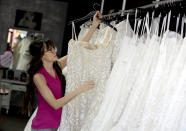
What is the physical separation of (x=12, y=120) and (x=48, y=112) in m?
4.35

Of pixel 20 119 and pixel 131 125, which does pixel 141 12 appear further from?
pixel 20 119

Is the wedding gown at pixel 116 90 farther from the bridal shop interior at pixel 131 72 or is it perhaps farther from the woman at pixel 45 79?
the woman at pixel 45 79

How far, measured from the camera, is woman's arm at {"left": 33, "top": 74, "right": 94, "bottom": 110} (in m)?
2.20

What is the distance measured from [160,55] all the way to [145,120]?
0.38m

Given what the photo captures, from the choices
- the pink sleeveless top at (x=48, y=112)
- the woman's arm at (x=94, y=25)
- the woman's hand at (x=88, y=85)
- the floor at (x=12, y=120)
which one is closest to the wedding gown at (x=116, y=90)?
the woman's hand at (x=88, y=85)

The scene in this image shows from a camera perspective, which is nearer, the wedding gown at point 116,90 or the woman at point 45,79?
the wedding gown at point 116,90

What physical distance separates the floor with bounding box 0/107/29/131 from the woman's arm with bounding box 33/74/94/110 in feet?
12.0

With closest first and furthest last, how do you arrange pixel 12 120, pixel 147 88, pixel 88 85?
pixel 147 88
pixel 88 85
pixel 12 120

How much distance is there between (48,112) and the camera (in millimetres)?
2469

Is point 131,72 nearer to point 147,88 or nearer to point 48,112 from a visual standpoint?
point 147,88

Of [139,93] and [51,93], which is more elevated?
[139,93]

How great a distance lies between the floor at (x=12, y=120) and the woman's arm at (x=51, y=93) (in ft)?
12.0

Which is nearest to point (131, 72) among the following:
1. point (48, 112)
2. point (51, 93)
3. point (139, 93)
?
point (139, 93)

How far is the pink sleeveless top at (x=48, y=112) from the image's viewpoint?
244 cm
